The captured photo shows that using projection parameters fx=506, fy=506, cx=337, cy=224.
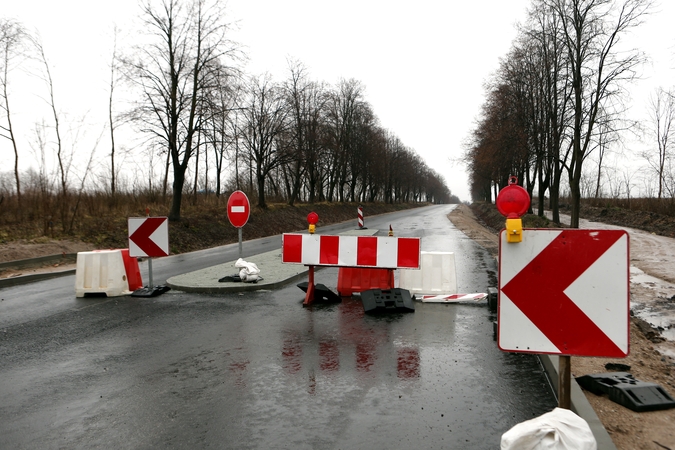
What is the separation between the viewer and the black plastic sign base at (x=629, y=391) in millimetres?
4302

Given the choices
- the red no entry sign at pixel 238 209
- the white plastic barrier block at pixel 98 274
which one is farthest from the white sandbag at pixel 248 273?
the white plastic barrier block at pixel 98 274

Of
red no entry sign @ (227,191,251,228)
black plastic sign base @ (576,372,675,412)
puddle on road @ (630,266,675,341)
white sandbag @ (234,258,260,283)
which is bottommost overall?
puddle on road @ (630,266,675,341)

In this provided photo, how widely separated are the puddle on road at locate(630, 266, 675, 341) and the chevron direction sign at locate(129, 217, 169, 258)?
8.92 metres

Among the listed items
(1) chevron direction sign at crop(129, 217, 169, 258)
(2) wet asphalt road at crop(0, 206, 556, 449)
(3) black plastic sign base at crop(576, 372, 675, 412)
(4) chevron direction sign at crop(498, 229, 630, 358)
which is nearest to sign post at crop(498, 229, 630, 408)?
(4) chevron direction sign at crop(498, 229, 630, 358)

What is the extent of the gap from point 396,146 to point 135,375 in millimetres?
93481

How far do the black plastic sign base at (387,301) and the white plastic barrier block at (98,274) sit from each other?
4.95m

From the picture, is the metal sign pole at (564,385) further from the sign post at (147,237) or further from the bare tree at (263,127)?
the bare tree at (263,127)

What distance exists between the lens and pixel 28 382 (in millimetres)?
5121

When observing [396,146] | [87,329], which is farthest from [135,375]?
[396,146]

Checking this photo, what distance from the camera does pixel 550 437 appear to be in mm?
2838

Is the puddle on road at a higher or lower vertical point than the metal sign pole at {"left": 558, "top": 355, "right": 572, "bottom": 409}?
lower

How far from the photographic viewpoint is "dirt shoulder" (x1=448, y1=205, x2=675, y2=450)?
374 cm

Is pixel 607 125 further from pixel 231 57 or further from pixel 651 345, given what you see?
pixel 651 345

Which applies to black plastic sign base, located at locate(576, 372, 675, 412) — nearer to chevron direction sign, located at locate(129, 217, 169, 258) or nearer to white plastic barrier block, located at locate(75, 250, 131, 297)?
chevron direction sign, located at locate(129, 217, 169, 258)
